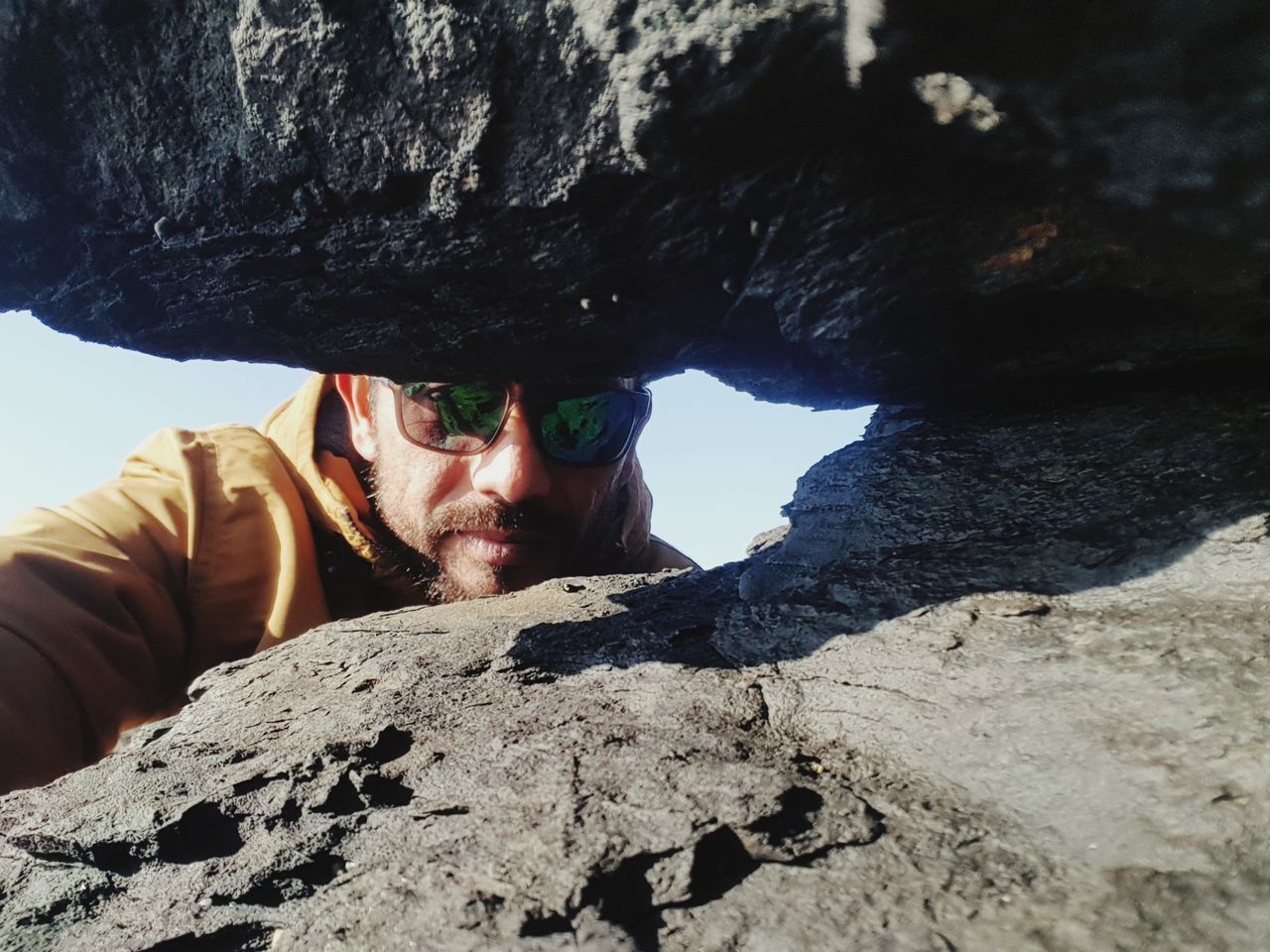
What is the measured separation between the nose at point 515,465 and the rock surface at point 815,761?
3.84 feet

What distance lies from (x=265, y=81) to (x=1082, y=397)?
5.02 feet

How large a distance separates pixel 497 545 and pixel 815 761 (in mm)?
1954

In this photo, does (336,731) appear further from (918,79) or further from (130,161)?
(918,79)

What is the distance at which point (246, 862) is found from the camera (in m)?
0.96

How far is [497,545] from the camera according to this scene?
2.79 metres

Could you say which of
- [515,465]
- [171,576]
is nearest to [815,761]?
[515,465]

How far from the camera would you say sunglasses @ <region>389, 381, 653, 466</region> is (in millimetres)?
2580

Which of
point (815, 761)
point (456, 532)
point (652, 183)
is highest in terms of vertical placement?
point (652, 183)

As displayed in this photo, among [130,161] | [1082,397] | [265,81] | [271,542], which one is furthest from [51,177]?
[1082,397]

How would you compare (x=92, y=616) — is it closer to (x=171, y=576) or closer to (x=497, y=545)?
(x=171, y=576)

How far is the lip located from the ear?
580 millimetres

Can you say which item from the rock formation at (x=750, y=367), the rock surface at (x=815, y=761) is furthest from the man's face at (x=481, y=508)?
the rock surface at (x=815, y=761)

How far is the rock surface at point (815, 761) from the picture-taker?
29.6 inches

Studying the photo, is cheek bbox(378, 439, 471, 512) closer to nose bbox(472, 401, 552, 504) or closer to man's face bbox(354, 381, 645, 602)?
man's face bbox(354, 381, 645, 602)
